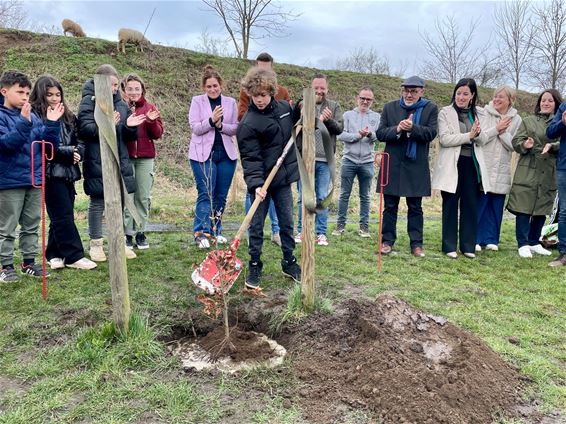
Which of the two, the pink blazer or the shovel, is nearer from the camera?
the shovel

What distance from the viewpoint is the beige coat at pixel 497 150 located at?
5906 millimetres

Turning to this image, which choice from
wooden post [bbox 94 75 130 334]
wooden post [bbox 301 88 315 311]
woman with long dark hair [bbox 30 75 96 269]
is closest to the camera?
wooden post [bbox 94 75 130 334]

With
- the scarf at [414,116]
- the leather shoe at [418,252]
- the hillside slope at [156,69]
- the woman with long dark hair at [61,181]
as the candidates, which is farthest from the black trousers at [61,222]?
the hillside slope at [156,69]

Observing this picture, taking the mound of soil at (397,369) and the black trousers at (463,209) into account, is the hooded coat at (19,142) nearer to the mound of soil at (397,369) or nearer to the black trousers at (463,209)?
the mound of soil at (397,369)

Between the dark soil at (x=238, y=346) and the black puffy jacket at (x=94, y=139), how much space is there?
93.9 inches

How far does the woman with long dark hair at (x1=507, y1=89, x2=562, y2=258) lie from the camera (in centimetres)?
591

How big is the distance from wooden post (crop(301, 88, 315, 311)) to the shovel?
0.41 m

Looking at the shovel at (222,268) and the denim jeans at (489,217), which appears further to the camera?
the denim jeans at (489,217)

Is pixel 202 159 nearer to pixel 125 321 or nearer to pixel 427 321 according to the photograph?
pixel 125 321

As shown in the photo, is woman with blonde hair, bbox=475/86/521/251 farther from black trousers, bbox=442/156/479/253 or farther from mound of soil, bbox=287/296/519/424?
mound of soil, bbox=287/296/519/424

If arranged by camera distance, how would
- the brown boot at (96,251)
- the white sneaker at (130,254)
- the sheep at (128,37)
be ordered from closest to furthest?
the brown boot at (96,251) → the white sneaker at (130,254) → the sheep at (128,37)

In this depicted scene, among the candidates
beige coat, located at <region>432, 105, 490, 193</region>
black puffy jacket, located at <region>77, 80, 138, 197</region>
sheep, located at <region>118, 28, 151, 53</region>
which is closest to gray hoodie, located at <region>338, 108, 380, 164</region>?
beige coat, located at <region>432, 105, 490, 193</region>

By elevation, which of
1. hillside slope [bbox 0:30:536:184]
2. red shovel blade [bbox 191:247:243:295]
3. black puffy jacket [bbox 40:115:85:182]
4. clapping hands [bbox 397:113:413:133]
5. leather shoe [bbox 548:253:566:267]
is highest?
hillside slope [bbox 0:30:536:184]

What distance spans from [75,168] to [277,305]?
2583 mm
